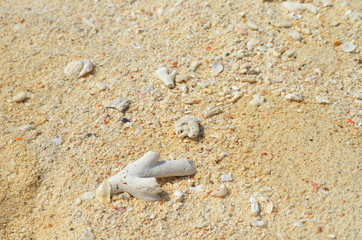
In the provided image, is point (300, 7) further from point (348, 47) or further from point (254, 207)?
point (254, 207)

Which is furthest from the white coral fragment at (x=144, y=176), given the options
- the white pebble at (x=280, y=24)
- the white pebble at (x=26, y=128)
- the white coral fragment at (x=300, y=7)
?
the white coral fragment at (x=300, y=7)

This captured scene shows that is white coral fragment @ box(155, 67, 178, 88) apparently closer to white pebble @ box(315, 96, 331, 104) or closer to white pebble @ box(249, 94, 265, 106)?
white pebble @ box(249, 94, 265, 106)

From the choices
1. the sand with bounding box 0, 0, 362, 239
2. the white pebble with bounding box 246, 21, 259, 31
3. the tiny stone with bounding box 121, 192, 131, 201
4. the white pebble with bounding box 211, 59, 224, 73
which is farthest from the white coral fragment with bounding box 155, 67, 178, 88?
the tiny stone with bounding box 121, 192, 131, 201

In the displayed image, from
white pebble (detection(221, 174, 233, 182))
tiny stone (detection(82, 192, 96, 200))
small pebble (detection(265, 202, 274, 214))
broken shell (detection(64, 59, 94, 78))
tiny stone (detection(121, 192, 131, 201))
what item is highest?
broken shell (detection(64, 59, 94, 78))

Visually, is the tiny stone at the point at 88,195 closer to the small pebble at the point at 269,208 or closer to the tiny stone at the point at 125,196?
the tiny stone at the point at 125,196

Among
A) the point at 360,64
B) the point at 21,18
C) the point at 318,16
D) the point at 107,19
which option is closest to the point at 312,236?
the point at 360,64

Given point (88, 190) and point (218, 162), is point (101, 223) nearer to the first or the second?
point (88, 190)
